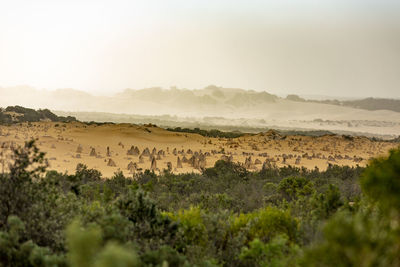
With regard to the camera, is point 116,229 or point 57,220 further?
point 57,220

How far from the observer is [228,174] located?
56.9ft

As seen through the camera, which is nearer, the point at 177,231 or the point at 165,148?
the point at 177,231

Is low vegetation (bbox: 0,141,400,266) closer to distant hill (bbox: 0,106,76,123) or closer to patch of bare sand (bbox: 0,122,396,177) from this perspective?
patch of bare sand (bbox: 0,122,396,177)

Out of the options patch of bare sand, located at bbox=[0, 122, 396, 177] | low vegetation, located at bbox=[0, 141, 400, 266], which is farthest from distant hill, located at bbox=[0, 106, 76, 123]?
low vegetation, located at bbox=[0, 141, 400, 266]

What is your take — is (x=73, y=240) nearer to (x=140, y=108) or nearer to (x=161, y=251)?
(x=161, y=251)

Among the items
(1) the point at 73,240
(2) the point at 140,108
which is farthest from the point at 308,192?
(2) the point at 140,108

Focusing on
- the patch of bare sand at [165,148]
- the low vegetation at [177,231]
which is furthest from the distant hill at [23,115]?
the low vegetation at [177,231]

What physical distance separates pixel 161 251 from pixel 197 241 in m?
1.62

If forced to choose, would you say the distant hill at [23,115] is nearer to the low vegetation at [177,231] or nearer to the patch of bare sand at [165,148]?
the patch of bare sand at [165,148]

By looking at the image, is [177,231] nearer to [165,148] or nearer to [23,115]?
[165,148]

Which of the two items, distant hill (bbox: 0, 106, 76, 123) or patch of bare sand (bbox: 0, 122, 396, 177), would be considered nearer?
patch of bare sand (bbox: 0, 122, 396, 177)

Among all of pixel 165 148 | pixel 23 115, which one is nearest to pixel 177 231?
pixel 165 148

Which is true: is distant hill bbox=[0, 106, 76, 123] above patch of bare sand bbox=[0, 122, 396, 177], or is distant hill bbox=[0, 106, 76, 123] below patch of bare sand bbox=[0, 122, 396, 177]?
above

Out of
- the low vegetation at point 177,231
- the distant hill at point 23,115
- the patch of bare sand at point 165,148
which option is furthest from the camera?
the distant hill at point 23,115
